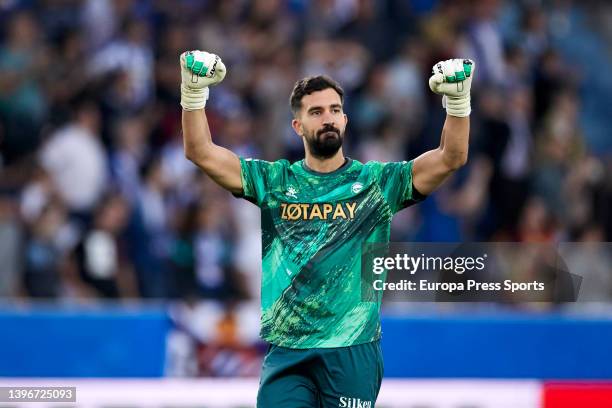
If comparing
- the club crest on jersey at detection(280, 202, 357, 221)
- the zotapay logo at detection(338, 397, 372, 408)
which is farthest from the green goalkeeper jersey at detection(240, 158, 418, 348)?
the zotapay logo at detection(338, 397, 372, 408)

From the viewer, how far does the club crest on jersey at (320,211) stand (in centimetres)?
597

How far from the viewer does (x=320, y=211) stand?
5.99 m

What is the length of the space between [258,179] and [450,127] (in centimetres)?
98

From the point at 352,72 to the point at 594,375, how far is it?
525 centimetres

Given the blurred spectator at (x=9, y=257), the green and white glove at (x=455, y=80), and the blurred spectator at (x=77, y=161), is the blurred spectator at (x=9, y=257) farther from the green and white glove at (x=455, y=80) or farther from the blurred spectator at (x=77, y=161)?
the green and white glove at (x=455, y=80)

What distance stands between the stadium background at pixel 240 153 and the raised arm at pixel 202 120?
145 inches

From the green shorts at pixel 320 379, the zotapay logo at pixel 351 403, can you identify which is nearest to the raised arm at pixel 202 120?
the green shorts at pixel 320 379

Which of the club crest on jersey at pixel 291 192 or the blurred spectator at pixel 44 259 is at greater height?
the blurred spectator at pixel 44 259

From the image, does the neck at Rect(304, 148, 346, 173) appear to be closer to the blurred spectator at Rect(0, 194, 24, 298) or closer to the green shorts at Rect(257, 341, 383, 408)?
the green shorts at Rect(257, 341, 383, 408)

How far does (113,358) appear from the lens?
9.56 meters

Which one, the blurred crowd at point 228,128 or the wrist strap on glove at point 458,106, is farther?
the blurred crowd at point 228,128

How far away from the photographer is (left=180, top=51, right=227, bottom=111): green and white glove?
588 cm

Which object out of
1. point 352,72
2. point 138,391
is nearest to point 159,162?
point 352,72

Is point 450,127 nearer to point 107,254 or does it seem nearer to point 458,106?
point 458,106
